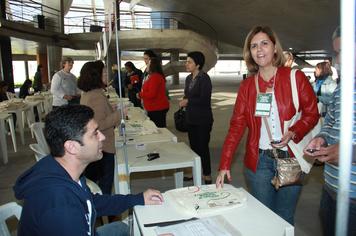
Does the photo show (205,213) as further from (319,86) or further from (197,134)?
(319,86)

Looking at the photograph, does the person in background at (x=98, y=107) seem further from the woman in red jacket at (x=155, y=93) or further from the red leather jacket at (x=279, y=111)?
the woman in red jacket at (x=155, y=93)

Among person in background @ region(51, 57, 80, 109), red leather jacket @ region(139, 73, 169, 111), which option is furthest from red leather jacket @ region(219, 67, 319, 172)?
person in background @ region(51, 57, 80, 109)

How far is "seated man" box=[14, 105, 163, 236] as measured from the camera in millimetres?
1114

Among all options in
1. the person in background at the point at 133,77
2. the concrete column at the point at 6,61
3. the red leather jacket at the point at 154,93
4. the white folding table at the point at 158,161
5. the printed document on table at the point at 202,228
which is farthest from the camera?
the concrete column at the point at 6,61

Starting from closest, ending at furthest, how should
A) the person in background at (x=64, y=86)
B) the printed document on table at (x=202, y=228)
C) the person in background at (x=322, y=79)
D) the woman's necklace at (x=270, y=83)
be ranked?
the printed document on table at (x=202, y=228) → the woman's necklace at (x=270, y=83) → the person in background at (x=322, y=79) → the person in background at (x=64, y=86)

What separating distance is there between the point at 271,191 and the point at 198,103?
170 centimetres

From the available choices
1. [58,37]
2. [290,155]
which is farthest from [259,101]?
[58,37]

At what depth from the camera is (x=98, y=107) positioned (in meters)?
2.62

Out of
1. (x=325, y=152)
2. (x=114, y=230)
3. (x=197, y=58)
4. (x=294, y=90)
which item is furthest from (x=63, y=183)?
(x=197, y=58)

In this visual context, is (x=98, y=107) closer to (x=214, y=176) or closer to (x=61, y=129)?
(x=61, y=129)

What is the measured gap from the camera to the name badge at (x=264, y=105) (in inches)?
67.2

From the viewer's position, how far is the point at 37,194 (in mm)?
1140

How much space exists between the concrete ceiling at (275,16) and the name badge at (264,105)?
32.2 feet

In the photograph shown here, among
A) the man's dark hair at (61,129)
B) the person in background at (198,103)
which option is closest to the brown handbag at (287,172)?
the man's dark hair at (61,129)
